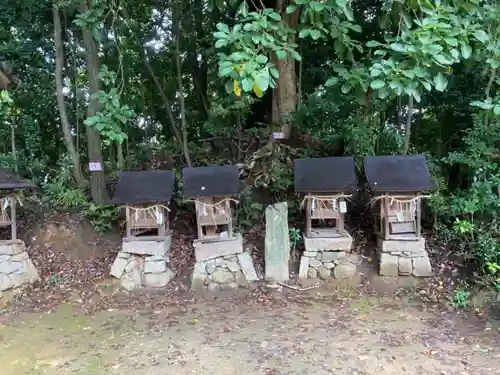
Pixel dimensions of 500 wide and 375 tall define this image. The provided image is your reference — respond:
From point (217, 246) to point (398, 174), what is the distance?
7.14ft

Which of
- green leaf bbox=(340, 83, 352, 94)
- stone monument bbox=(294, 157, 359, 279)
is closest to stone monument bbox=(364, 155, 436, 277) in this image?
stone monument bbox=(294, 157, 359, 279)

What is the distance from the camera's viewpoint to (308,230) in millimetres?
4969

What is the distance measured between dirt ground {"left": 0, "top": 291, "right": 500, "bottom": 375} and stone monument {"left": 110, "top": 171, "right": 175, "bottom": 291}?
571 mm

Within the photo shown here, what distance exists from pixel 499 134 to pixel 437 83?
1802 mm

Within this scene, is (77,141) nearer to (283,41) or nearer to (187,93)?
(187,93)

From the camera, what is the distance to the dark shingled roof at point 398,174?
4.60 metres

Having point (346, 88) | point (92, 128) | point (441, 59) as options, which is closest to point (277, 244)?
point (346, 88)

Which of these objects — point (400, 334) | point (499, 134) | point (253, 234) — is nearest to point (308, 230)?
point (253, 234)

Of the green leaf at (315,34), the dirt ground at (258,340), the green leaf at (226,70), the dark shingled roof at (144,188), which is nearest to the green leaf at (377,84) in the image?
the green leaf at (315,34)

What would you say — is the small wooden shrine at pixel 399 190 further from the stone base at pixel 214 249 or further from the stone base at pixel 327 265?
the stone base at pixel 214 249

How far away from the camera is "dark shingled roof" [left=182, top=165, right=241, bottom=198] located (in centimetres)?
462

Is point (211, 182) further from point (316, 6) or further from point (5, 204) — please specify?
Result: point (5, 204)

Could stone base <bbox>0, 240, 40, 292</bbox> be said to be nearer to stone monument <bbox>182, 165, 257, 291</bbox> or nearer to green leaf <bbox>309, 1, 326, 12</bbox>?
stone monument <bbox>182, 165, 257, 291</bbox>

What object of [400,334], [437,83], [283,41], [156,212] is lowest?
[400,334]
